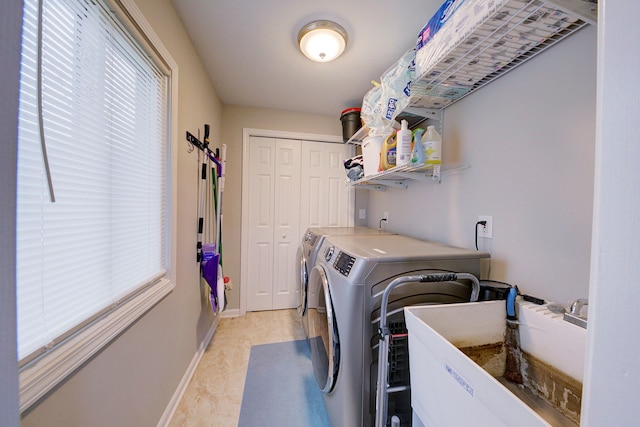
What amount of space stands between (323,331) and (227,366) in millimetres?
1057

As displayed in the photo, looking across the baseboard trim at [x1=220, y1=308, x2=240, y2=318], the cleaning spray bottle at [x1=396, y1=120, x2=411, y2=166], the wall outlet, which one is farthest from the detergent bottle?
the baseboard trim at [x1=220, y1=308, x2=240, y2=318]

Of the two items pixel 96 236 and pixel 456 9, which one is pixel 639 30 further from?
pixel 96 236

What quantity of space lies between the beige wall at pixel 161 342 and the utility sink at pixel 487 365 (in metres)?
1.05

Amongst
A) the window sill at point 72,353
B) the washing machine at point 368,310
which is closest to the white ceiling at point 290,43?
the washing machine at point 368,310

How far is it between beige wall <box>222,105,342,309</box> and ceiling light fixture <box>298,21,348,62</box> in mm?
1137

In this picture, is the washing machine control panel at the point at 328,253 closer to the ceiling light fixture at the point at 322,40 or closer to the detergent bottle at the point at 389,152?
the detergent bottle at the point at 389,152

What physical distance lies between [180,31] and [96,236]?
1.34 metres

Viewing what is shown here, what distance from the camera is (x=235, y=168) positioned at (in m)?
2.56

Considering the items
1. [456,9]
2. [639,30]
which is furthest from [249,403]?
[456,9]

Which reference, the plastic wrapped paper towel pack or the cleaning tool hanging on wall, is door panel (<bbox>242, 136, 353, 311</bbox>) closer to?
the cleaning tool hanging on wall

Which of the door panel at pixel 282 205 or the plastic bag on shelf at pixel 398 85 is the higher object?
the plastic bag on shelf at pixel 398 85

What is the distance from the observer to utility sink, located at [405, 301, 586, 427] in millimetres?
476

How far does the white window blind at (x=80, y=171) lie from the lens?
0.57 meters

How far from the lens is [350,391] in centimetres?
94
